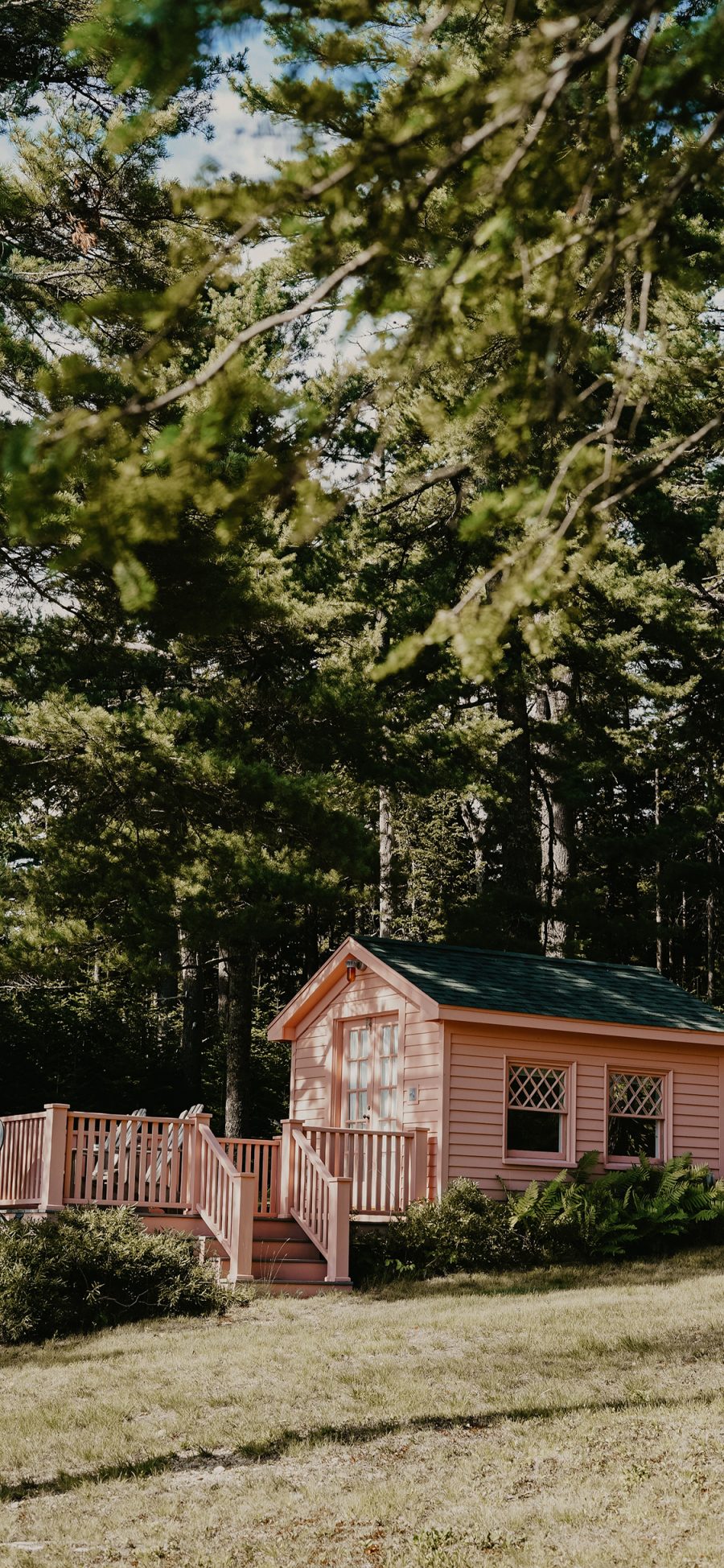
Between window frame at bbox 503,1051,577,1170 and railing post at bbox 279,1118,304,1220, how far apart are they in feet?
8.30

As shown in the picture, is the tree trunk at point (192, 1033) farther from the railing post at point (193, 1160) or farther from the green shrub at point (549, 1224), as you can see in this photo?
the green shrub at point (549, 1224)

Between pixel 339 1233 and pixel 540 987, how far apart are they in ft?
15.1

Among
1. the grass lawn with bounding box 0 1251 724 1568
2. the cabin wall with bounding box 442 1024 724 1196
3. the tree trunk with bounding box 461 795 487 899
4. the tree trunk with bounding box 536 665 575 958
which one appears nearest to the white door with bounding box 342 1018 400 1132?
the cabin wall with bounding box 442 1024 724 1196

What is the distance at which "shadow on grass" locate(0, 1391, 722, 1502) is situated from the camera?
7.02 metres

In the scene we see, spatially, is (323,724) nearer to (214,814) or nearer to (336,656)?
(336,656)

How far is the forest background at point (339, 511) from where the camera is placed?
3.85 meters

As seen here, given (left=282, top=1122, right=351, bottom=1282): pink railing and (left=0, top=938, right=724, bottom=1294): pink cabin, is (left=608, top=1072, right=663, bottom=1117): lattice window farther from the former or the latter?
(left=282, top=1122, right=351, bottom=1282): pink railing

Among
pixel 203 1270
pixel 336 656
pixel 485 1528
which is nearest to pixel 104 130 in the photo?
pixel 336 656

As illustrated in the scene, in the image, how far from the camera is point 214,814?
52.7 feet

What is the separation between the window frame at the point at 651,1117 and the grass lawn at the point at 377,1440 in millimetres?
4905

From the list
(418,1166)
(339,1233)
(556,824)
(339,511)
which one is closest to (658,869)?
(556,824)

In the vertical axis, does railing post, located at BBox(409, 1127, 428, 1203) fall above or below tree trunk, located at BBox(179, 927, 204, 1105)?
below

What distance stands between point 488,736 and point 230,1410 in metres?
11.8

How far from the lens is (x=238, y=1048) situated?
19719 millimetres
